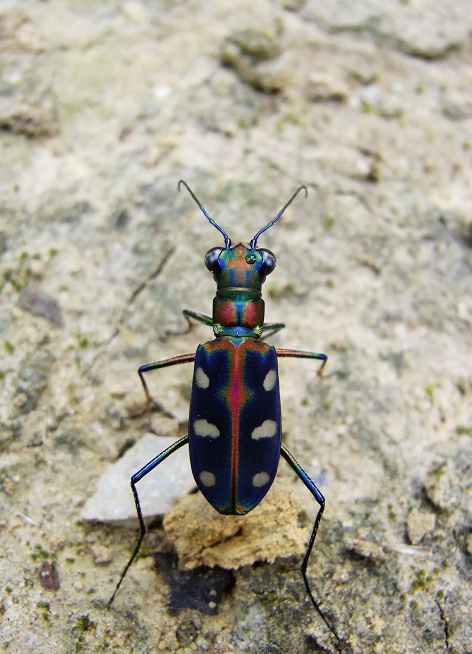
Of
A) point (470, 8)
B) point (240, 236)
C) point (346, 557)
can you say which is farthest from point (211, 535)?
point (470, 8)

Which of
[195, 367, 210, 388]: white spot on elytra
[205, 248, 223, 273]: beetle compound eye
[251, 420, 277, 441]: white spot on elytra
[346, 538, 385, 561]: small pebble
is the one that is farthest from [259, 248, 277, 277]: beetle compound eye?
[346, 538, 385, 561]: small pebble

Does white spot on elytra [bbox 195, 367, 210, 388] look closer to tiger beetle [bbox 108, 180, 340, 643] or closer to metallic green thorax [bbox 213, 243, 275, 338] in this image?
tiger beetle [bbox 108, 180, 340, 643]

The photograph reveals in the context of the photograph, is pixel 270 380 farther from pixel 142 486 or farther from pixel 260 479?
pixel 142 486

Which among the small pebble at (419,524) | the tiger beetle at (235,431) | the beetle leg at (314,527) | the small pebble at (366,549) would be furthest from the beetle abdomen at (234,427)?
the small pebble at (419,524)

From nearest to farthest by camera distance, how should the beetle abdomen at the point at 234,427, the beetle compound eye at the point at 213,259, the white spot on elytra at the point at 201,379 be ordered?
the beetle abdomen at the point at 234,427 < the white spot on elytra at the point at 201,379 < the beetle compound eye at the point at 213,259

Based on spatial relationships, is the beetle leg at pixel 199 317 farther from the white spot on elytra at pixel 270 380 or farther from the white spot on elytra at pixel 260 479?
the white spot on elytra at pixel 260 479

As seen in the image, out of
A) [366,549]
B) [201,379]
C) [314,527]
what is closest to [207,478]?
[201,379]
